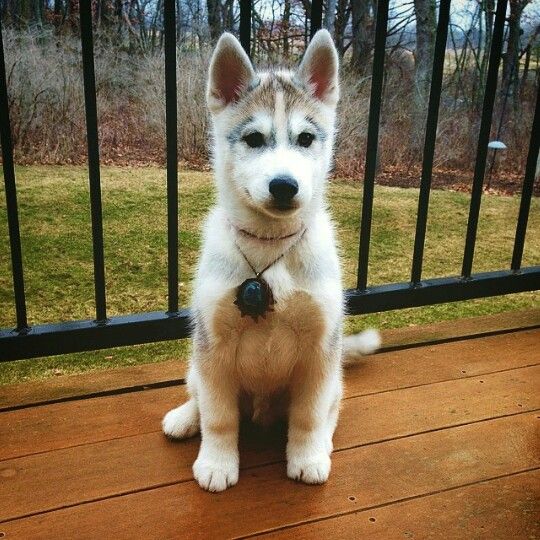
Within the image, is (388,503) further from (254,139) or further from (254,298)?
(254,139)

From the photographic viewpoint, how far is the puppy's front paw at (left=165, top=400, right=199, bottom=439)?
1895 mm

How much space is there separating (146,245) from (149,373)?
2184 millimetres

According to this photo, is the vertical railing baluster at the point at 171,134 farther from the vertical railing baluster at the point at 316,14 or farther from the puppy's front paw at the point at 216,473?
the puppy's front paw at the point at 216,473

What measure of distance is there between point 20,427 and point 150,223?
2946 millimetres

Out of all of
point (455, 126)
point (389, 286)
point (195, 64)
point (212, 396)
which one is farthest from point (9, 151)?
point (455, 126)

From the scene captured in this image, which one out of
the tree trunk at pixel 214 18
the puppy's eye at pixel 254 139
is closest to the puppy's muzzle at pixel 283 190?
the puppy's eye at pixel 254 139

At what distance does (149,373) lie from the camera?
2.26 m

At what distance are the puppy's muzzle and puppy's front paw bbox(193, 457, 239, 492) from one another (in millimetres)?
754

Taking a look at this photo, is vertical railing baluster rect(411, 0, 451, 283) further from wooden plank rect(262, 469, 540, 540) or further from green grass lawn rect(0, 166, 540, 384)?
wooden plank rect(262, 469, 540, 540)

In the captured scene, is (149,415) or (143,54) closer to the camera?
(149,415)

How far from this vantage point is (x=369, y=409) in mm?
2076

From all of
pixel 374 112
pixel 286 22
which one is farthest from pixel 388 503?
pixel 286 22

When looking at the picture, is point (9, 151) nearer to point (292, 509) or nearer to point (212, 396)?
point (212, 396)

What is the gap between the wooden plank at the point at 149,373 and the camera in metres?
2.08
